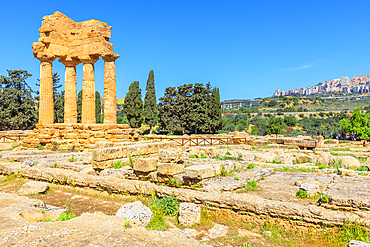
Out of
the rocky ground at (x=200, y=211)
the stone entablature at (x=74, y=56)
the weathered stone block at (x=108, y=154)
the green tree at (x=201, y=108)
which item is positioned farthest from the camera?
the green tree at (x=201, y=108)

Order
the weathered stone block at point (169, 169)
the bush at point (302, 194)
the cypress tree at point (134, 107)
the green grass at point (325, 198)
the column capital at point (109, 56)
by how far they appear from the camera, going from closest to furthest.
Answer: the green grass at point (325, 198) → the bush at point (302, 194) → the weathered stone block at point (169, 169) → the column capital at point (109, 56) → the cypress tree at point (134, 107)

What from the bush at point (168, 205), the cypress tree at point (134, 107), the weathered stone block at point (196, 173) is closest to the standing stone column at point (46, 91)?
the weathered stone block at point (196, 173)

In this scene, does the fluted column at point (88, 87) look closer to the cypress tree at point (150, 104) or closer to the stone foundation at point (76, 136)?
the stone foundation at point (76, 136)

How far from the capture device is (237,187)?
7.19 meters

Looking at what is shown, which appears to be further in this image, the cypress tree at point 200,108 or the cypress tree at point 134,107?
the cypress tree at point 134,107

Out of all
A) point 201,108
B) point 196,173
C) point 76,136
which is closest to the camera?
point 196,173

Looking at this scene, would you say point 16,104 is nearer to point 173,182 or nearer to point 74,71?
point 74,71

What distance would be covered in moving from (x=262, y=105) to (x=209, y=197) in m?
106

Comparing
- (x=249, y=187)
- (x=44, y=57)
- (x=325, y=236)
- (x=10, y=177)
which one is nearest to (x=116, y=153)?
(x=10, y=177)

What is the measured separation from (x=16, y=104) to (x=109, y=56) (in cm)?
2786

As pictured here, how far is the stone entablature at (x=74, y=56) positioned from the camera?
17844mm

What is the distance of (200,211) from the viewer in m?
5.50

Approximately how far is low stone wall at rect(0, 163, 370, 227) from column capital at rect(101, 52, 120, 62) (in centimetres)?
1065

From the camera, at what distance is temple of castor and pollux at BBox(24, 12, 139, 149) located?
1686 cm
